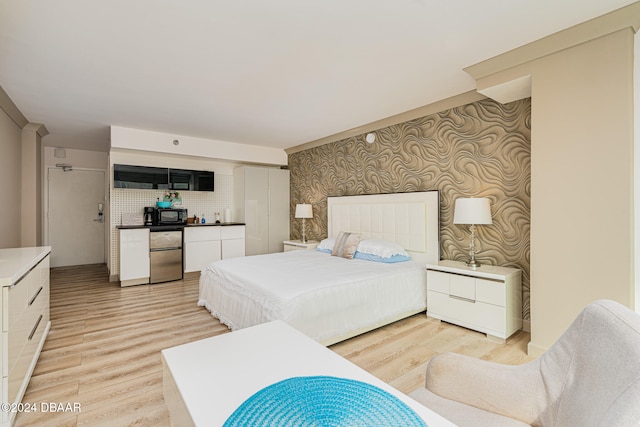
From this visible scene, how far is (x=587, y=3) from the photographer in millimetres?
1962

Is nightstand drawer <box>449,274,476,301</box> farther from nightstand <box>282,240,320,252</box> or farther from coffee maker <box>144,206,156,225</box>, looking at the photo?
coffee maker <box>144,206,156,225</box>

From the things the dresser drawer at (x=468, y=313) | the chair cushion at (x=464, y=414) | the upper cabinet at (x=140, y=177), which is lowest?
the dresser drawer at (x=468, y=313)

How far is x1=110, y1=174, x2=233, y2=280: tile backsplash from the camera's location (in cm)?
520

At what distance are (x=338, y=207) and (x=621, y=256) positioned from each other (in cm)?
354

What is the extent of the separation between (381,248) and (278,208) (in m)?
3.14

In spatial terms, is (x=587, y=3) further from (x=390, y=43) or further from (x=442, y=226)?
(x=442, y=226)

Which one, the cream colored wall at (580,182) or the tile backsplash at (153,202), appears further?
the tile backsplash at (153,202)

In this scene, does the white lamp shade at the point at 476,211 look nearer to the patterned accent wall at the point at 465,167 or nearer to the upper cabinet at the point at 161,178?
the patterned accent wall at the point at 465,167

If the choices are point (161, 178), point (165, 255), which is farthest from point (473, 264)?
point (161, 178)

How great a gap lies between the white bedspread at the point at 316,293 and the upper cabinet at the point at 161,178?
7.96ft

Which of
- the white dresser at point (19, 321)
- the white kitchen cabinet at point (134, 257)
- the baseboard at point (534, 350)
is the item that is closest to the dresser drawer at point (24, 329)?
the white dresser at point (19, 321)

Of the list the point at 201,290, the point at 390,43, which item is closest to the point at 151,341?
the point at 201,290

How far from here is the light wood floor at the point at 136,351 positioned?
192 centimetres

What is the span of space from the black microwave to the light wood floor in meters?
1.56
